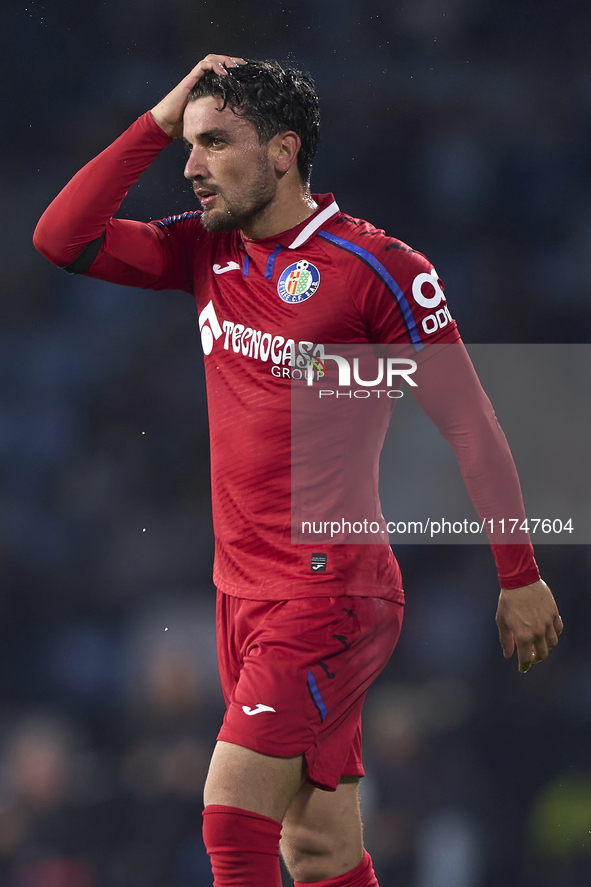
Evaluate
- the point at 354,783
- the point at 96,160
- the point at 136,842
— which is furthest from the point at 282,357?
the point at 136,842

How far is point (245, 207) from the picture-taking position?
2.00 m

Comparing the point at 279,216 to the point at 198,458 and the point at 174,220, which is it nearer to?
the point at 174,220

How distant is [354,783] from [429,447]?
1.95 m

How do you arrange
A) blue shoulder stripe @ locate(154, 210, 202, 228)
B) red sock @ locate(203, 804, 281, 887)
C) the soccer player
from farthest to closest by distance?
blue shoulder stripe @ locate(154, 210, 202, 228) < the soccer player < red sock @ locate(203, 804, 281, 887)

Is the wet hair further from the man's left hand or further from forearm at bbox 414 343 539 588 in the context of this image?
the man's left hand

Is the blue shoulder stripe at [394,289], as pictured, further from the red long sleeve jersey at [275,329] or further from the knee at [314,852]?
the knee at [314,852]

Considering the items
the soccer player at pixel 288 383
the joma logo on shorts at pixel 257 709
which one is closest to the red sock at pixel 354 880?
the soccer player at pixel 288 383

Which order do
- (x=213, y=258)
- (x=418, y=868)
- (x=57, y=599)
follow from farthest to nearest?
(x=57, y=599), (x=418, y=868), (x=213, y=258)

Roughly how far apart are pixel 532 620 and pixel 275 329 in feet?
2.56

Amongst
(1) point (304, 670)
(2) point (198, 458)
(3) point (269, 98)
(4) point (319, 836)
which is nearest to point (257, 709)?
(1) point (304, 670)

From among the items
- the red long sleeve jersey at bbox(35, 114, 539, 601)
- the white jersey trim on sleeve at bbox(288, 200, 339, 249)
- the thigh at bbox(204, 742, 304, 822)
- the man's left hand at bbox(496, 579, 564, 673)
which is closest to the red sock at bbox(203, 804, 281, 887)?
the thigh at bbox(204, 742, 304, 822)

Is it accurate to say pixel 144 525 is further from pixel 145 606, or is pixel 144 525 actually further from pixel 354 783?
pixel 354 783

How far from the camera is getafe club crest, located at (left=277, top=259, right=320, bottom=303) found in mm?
1967

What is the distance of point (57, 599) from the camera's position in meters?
3.59
